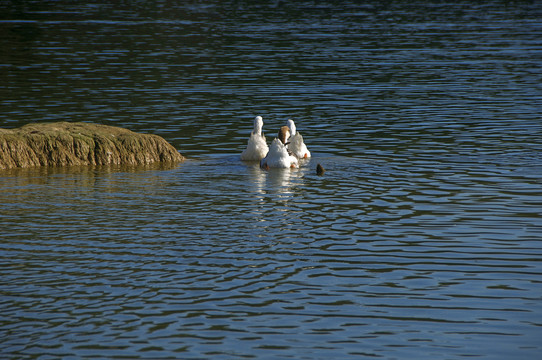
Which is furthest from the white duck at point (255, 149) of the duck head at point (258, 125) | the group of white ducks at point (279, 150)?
the duck head at point (258, 125)

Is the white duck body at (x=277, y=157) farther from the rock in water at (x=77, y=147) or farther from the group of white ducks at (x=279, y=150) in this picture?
the rock in water at (x=77, y=147)

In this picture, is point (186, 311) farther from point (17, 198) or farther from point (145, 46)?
point (145, 46)

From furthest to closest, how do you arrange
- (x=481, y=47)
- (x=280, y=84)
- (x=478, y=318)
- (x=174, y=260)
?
1. (x=481, y=47)
2. (x=280, y=84)
3. (x=174, y=260)
4. (x=478, y=318)

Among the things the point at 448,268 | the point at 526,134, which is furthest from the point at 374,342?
the point at 526,134

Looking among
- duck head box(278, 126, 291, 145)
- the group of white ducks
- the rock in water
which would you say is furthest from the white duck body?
the rock in water

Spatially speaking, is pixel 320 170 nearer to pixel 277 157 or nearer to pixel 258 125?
pixel 277 157

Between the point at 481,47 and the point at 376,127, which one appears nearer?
the point at 376,127

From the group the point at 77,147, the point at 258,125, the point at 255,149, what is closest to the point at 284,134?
the point at 258,125

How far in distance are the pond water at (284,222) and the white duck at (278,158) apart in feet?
0.82

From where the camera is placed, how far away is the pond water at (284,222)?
12070mm

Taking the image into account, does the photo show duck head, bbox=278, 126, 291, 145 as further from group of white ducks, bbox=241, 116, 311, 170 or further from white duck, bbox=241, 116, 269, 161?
white duck, bbox=241, 116, 269, 161

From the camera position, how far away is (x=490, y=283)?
1410 centimetres

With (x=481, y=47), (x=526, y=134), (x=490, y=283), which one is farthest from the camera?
(x=481, y=47)

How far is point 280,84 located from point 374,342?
95.9 ft
